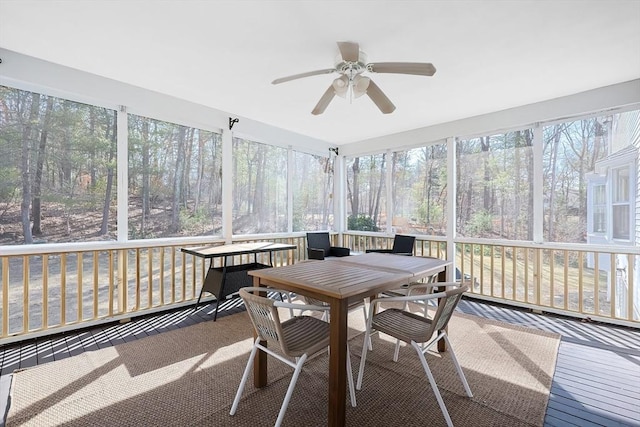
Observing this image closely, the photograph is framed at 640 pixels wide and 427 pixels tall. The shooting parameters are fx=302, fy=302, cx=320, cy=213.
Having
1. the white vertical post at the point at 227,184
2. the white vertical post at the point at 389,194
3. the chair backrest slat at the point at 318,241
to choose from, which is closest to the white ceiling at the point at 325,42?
the white vertical post at the point at 227,184

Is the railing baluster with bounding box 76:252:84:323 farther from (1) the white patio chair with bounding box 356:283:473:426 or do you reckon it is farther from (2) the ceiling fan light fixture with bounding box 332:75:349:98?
(2) the ceiling fan light fixture with bounding box 332:75:349:98

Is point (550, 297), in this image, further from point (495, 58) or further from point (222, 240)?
point (222, 240)

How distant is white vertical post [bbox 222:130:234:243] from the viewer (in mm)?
4152

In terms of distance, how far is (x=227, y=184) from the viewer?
164 inches

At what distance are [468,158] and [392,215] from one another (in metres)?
1.51

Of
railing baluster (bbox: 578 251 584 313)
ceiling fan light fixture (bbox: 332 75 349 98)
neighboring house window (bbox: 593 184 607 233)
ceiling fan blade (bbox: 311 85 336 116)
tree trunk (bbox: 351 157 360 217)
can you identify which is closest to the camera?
ceiling fan light fixture (bbox: 332 75 349 98)

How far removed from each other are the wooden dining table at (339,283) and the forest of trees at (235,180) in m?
2.15

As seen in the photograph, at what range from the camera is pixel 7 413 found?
5.90 ft

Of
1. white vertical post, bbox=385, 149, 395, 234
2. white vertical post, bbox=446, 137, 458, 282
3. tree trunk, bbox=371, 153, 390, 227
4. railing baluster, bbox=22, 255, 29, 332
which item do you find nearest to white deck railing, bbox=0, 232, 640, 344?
railing baluster, bbox=22, 255, 29, 332

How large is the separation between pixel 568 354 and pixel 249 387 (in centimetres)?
267

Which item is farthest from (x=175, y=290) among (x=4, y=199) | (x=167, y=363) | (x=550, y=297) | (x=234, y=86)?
(x=550, y=297)

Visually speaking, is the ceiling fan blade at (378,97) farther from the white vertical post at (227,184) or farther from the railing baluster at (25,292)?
the railing baluster at (25,292)

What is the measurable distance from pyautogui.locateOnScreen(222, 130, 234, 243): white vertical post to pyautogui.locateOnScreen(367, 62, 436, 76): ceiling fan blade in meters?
2.48

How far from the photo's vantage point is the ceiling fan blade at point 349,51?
2.16 meters
